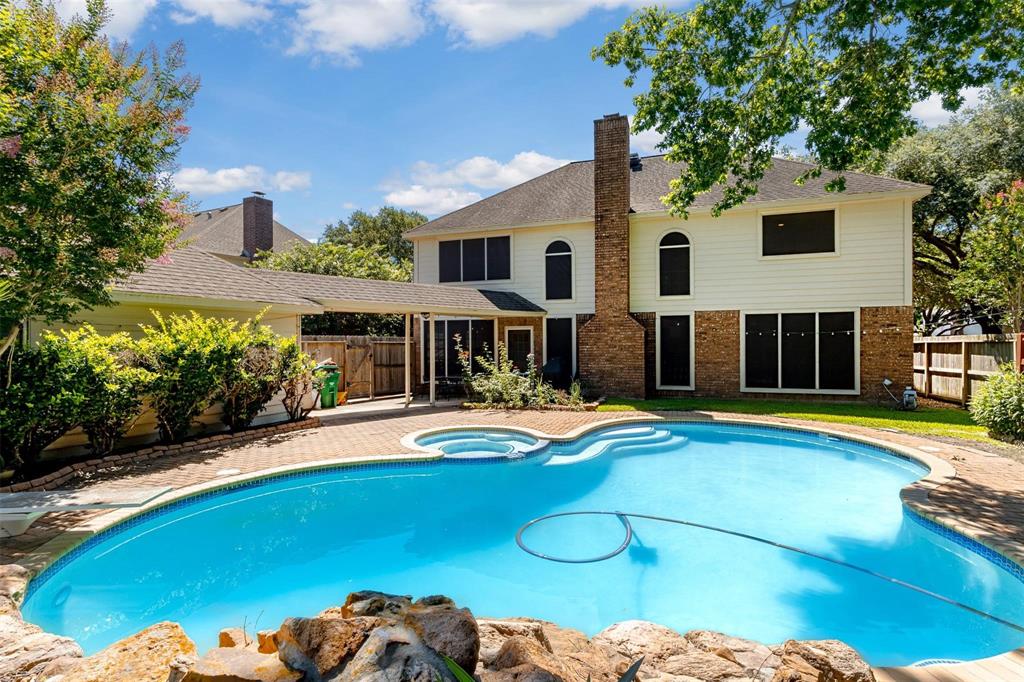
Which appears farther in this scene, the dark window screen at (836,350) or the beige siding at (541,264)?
the beige siding at (541,264)

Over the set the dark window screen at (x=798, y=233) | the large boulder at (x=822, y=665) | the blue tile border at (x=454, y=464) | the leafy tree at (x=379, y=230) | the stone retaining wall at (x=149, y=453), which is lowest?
the blue tile border at (x=454, y=464)

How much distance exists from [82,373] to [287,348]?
3.71m

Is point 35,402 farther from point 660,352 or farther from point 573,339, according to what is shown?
point 660,352

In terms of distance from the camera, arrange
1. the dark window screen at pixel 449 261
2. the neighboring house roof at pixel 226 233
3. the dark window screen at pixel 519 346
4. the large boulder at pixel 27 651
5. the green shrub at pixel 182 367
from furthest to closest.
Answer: the neighboring house roof at pixel 226 233
the dark window screen at pixel 449 261
the dark window screen at pixel 519 346
the green shrub at pixel 182 367
the large boulder at pixel 27 651

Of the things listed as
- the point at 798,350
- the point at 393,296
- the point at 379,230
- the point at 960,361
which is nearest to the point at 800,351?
the point at 798,350

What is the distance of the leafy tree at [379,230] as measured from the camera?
37375mm

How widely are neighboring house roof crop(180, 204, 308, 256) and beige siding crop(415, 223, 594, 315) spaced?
11.8 m

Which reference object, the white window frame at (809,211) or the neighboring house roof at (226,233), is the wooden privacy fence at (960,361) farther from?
the neighboring house roof at (226,233)

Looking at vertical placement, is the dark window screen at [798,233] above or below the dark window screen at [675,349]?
above

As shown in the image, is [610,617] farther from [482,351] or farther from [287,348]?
[482,351]

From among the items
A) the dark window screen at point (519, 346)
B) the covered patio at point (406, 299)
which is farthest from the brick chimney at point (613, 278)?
the dark window screen at point (519, 346)

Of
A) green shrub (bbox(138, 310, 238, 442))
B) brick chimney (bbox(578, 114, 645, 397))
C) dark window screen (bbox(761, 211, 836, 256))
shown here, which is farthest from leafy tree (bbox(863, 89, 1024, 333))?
green shrub (bbox(138, 310, 238, 442))

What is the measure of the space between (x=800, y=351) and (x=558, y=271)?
23.8 ft

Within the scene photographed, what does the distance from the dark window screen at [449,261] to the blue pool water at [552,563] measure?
1060cm
